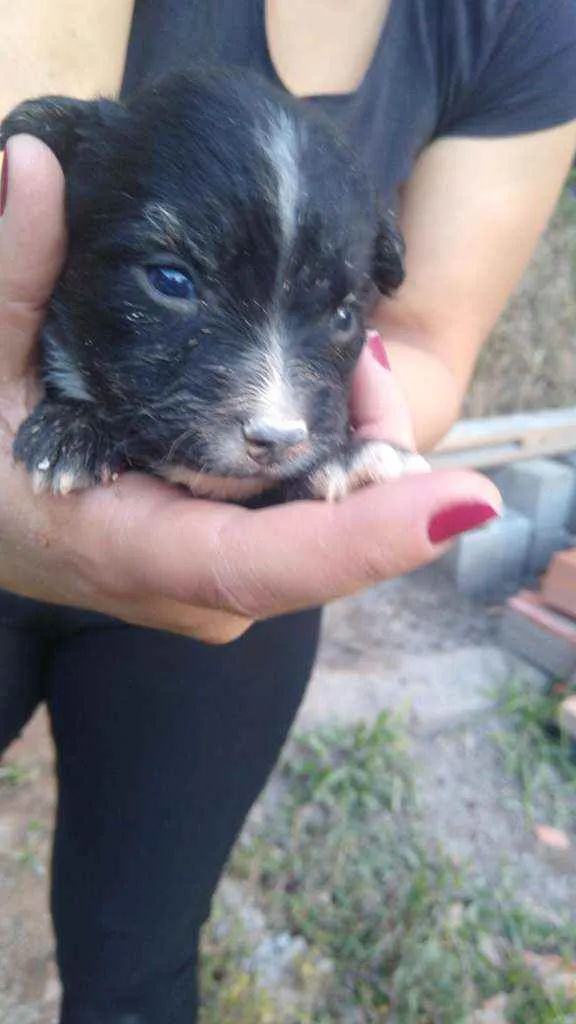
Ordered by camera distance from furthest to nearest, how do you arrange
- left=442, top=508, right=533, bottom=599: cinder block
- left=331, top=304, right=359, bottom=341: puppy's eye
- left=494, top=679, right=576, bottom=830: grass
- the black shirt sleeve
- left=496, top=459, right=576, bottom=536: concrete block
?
1. left=496, top=459, right=576, bottom=536: concrete block
2. left=442, top=508, right=533, bottom=599: cinder block
3. left=494, top=679, right=576, bottom=830: grass
4. the black shirt sleeve
5. left=331, top=304, right=359, bottom=341: puppy's eye

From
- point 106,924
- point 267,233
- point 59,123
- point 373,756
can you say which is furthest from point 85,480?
point 373,756

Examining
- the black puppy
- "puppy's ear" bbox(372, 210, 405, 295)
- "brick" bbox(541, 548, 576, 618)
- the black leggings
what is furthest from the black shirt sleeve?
"brick" bbox(541, 548, 576, 618)

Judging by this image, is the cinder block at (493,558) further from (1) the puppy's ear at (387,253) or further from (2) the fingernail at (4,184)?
(2) the fingernail at (4,184)

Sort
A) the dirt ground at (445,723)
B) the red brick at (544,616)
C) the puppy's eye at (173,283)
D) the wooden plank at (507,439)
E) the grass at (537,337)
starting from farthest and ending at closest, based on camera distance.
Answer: the grass at (537,337)
the wooden plank at (507,439)
the red brick at (544,616)
the dirt ground at (445,723)
the puppy's eye at (173,283)

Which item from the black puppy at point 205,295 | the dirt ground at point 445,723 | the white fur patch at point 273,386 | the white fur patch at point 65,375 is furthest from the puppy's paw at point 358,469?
the dirt ground at point 445,723

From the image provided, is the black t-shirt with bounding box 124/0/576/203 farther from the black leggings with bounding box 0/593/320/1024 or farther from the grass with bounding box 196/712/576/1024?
the grass with bounding box 196/712/576/1024
